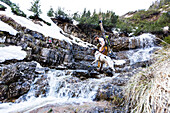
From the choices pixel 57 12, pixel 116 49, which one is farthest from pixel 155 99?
pixel 57 12

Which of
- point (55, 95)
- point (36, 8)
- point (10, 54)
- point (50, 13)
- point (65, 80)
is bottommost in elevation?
point (55, 95)

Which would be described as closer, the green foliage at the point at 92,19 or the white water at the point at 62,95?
the white water at the point at 62,95

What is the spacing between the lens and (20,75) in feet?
15.6

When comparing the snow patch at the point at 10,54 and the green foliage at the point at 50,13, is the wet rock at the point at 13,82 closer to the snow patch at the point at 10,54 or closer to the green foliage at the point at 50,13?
the snow patch at the point at 10,54

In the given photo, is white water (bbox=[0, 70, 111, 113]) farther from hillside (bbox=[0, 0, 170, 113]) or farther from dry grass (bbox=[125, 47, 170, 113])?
dry grass (bbox=[125, 47, 170, 113])

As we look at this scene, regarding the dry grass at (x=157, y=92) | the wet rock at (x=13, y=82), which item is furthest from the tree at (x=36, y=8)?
the dry grass at (x=157, y=92)

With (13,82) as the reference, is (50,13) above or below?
above

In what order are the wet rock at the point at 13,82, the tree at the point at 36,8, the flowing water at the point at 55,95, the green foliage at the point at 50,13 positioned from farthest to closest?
the green foliage at the point at 50,13
the tree at the point at 36,8
the wet rock at the point at 13,82
the flowing water at the point at 55,95

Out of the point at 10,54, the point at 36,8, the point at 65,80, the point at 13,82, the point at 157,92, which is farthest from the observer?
the point at 36,8

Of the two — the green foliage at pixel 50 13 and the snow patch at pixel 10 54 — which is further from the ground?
the green foliage at pixel 50 13

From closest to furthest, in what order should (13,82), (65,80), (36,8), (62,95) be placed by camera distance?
1. (13,82)
2. (62,95)
3. (65,80)
4. (36,8)

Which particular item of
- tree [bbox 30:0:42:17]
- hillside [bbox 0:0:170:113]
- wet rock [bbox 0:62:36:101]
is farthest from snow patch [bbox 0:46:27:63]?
tree [bbox 30:0:42:17]

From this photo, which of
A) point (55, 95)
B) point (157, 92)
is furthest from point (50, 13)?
point (157, 92)

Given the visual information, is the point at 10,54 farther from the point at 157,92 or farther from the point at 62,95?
the point at 157,92
